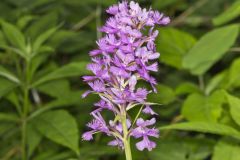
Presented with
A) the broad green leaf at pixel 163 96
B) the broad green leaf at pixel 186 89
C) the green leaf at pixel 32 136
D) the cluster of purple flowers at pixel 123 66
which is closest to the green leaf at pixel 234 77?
the broad green leaf at pixel 186 89

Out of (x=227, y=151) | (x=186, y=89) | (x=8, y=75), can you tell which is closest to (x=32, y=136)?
(x=8, y=75)

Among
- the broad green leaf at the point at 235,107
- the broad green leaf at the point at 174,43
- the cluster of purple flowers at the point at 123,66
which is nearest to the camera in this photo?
the cluster of purple flowers at the point at 123,66

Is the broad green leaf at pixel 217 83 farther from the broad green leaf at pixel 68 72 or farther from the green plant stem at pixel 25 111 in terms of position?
the green plant stem at pixel 25 111

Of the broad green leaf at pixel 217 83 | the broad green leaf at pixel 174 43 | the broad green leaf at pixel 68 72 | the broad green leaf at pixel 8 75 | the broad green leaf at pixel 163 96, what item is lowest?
the broad green leaf at pixel 163 96

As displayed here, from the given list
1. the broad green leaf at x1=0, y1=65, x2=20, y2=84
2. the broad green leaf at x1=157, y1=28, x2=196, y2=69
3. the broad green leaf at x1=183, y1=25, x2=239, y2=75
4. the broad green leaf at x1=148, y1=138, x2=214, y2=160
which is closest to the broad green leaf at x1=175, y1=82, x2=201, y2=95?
the broad green leaf at x1=183, y1=25, x2=239, y2=75

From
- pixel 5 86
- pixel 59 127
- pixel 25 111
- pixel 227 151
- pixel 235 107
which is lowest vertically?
pixel 227 151

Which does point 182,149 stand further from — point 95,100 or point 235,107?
point 235,107

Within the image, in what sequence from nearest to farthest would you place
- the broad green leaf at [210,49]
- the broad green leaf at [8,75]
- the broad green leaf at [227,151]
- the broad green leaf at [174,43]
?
the broad green leaf at [227,151] < the broad green leaf at [8,75] < the broad green leaf at [210,49] < the broad green leaf at [174,43]

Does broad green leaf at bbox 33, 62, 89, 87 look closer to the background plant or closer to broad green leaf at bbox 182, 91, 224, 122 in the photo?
the background plant
